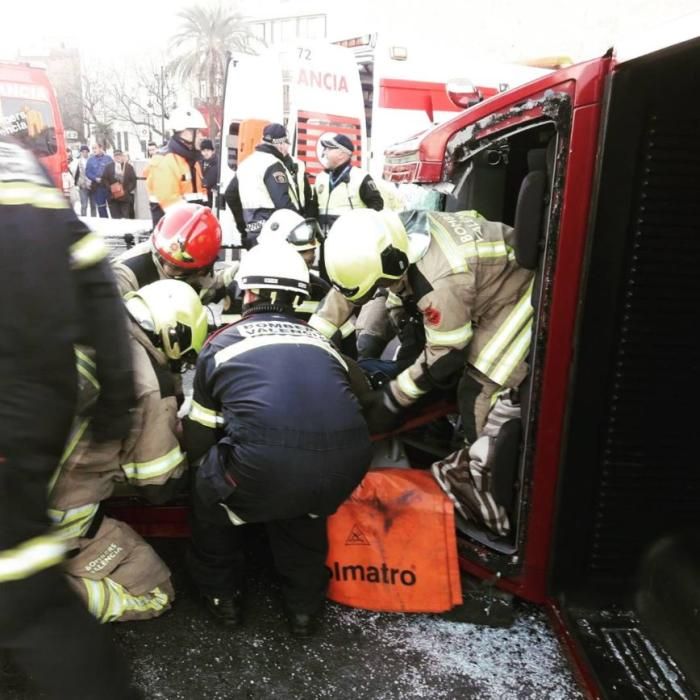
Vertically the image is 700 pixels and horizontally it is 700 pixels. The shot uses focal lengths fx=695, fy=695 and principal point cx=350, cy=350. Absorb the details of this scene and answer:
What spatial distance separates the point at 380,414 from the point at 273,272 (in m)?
0.75

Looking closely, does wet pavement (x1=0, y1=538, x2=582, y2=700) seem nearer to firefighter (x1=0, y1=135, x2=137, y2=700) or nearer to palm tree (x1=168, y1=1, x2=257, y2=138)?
firefighter (x1=0, y1=135, x2=137, y2=700)

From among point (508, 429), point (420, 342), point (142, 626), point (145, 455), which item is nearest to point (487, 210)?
point (420, 342)

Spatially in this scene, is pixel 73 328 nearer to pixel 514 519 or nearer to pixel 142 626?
pixel 142 626

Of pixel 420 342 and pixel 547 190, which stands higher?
pixel 547 190

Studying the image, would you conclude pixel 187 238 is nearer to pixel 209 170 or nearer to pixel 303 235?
pixel 303 235

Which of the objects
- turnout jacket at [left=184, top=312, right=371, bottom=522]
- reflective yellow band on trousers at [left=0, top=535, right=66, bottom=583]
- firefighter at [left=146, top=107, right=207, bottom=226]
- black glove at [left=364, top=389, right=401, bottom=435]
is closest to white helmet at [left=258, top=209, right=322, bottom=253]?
black glove at [left=364, top=389, right=401, bottom=435]

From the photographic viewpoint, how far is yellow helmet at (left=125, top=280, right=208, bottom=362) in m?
2.61

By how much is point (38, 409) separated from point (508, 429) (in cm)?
160

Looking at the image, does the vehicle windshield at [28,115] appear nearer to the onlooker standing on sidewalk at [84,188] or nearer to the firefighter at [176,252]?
the onlooker standing on sidewalk at [84,188]

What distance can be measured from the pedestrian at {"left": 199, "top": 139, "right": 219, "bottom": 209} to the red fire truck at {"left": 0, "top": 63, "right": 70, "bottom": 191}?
278 centimetres

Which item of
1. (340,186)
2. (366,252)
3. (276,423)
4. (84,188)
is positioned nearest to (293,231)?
(366,252)

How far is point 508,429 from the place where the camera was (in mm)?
2520

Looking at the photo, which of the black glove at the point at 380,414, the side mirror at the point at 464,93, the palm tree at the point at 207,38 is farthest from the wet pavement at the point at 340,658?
the palm tree at the point at 207,38

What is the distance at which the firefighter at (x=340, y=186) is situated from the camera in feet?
19.1
